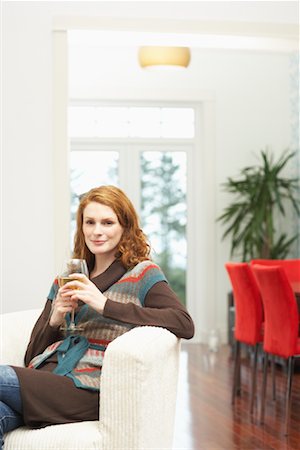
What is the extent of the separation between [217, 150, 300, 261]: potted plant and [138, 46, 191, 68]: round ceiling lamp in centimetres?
247

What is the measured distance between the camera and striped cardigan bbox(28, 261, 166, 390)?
9.81ft

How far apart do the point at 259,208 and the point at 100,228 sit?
6.18 meters

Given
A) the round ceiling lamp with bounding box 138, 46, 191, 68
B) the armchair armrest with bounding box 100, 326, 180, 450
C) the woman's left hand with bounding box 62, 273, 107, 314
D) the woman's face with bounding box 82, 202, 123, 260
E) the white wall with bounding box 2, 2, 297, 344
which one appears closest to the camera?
the armchair armrest with bounding box 100, 326, 180, 450

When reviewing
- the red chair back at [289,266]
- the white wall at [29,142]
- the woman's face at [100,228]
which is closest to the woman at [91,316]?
the woman's face at [100,228]

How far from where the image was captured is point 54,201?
5.54 m


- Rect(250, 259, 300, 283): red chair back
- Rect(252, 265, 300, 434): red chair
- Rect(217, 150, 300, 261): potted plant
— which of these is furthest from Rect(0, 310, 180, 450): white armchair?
Rect(217, 150, 300, 261): potted plant

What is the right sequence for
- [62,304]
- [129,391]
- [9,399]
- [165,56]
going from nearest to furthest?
[129,391] → [9,399] → [62,304] → [165,56]

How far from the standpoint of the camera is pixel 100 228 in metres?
3.21

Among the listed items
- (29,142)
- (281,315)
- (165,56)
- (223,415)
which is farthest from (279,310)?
(165,56)

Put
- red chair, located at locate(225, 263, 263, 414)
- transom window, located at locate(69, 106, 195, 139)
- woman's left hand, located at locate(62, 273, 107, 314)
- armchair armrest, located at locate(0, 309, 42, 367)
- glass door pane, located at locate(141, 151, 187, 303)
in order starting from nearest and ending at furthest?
woman's left hand, located at locate(62, 273, 107, 314)
armchair armrest, located at locate(0, 309, 42, 367)
red chair, located at locate(225, 263, 263, 414)
transom window, located at locate(69, 106, 195, 139)
glass door pane, located at locate(141, 151, 187, 303)

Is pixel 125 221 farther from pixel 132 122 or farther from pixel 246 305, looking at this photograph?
pixel 132 122

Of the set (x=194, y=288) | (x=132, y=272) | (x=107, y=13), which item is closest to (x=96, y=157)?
(x=194, y=288)

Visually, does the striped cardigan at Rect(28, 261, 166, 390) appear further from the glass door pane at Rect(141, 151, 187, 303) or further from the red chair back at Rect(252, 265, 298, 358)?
the glass door pane at Rect(141, 151, 187, 303)

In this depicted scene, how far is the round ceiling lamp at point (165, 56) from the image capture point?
710 cm
